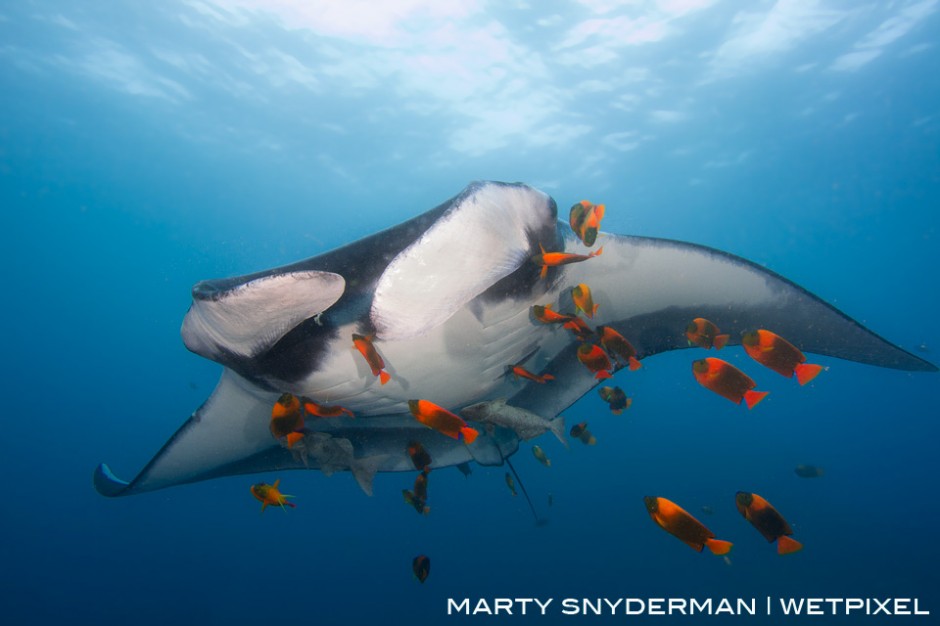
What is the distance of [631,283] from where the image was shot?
10.6ft

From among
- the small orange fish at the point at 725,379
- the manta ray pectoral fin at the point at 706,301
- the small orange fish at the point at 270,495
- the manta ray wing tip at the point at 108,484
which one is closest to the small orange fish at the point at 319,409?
the small orange fish at the point at 270,495

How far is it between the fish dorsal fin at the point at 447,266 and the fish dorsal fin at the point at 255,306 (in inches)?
12.1

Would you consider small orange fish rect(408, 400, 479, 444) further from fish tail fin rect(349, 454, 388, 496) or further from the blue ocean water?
the blue ocean water

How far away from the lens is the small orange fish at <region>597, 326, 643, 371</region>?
317cm

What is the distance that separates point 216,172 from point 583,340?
3675 cm

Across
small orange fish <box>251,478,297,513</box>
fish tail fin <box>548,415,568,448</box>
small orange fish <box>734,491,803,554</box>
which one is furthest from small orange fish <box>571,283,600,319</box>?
small orange fish <box>251,478,297,513</box>

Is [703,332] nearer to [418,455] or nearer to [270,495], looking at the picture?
[418,455]

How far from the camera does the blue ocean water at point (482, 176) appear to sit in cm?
1798

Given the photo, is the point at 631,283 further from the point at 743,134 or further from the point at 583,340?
the point at 743,134

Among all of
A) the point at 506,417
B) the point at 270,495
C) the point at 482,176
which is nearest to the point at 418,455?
the point at 506,417

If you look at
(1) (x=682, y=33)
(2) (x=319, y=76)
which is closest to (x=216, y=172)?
(2) (x=319, y=76)

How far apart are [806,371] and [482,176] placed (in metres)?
27.6

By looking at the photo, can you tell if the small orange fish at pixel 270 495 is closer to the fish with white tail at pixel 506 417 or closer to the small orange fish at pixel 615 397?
the fish with white tail at pixel 506 417

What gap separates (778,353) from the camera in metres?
2.77
